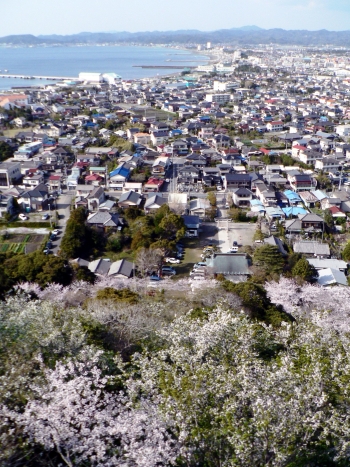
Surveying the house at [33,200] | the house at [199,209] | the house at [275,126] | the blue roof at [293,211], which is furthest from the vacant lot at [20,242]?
the house at [275,126]

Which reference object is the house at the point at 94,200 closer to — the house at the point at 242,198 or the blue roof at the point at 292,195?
the house at the point at 242,198

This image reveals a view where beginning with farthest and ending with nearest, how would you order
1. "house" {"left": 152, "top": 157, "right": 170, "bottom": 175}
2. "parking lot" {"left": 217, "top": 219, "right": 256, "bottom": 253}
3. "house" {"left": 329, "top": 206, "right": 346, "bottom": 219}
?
"house" {"left": 152, "top": 157, "right": 170, "bottom": 175}
"house" {"left": 329, "top": 206, "right": 346, "bottom": 219}
"parking lot" {"left": 217, "top": 219, "right": 256, "bottom": 253}

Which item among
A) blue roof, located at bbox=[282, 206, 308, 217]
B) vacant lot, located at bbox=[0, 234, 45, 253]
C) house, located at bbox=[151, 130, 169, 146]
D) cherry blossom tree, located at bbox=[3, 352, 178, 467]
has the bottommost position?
vacant lot, located at bbox=[0, 234, 45, 253]

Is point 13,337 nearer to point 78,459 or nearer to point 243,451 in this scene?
point 78,459

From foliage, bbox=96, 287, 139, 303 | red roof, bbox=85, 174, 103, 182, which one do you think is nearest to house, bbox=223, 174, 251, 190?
red roof, bbox=85, 174, 103, 182

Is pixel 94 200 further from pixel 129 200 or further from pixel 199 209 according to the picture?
pixel 199 209

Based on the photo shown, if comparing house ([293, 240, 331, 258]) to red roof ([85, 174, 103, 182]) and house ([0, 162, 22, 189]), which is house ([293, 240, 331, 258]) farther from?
house ([0, 162, 22, 189])
